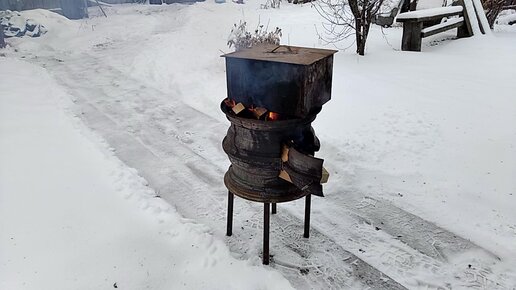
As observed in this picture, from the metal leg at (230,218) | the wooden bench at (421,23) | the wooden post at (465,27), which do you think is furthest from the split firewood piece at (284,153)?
the wooden post at (465,27)

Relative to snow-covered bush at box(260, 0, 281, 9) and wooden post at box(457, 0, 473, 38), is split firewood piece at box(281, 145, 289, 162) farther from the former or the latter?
snow-covered bush at box(260, 0, 281, 9)

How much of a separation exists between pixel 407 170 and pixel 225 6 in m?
11.4

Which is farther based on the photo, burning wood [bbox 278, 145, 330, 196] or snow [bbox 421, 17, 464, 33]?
snow [bbox 421, 17, 464, 33]

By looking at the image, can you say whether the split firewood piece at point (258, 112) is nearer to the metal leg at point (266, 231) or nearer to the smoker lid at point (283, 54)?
the smoker lid at point (283, 54)

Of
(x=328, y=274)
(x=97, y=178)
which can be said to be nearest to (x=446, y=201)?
(x=328, y=274)

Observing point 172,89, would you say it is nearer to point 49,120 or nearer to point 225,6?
point 49,120

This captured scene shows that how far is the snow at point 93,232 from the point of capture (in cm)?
245

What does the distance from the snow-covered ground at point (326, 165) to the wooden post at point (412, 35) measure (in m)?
0.20

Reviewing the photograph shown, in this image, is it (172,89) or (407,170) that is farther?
(172,89)

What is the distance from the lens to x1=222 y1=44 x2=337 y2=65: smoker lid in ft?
7.03

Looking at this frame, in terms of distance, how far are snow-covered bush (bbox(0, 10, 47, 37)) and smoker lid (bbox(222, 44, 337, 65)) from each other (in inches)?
387

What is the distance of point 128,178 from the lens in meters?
3.61

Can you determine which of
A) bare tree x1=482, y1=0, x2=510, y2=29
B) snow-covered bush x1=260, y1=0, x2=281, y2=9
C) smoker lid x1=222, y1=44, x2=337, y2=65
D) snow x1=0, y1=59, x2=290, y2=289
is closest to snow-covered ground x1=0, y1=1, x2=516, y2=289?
snow x1=0, y1=59, x2=290, y2=289

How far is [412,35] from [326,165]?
4179 millimetres
